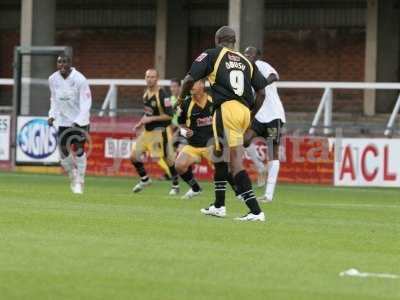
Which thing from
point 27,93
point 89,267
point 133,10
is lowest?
point 89,267

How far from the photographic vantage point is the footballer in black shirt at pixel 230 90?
1443 centimetres

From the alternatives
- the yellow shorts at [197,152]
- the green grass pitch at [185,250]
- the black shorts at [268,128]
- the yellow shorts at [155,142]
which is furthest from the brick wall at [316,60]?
the green grass pitch at [185,250]

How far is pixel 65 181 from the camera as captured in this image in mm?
24906

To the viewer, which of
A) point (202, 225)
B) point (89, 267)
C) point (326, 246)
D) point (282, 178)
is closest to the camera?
point (89, 267)

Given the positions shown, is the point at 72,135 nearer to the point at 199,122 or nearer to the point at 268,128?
the point at 199,122

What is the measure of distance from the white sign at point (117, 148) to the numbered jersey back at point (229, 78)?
→ 13440 millimetres

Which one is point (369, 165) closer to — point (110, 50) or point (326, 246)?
point (326, 246)

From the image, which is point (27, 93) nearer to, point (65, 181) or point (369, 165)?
point (65, 181)

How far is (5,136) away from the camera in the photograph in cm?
2888

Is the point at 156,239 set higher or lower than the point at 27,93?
lower

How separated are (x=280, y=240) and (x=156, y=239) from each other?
1.22 metres

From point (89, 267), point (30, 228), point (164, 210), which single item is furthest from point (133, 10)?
point (89, 267)

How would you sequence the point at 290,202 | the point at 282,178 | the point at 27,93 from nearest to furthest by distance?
the point at 290,202, the point at 282,178, the point at 27,93

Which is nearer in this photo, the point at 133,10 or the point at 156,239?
the point at 156,239
